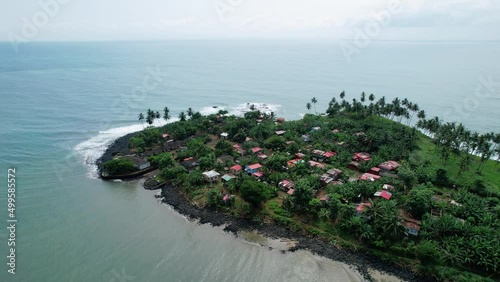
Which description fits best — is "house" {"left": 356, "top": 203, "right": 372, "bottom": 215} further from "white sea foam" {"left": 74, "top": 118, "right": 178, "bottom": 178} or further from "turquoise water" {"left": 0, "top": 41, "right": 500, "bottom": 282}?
"white sea foam" {"left": 74, "top": 118, "right": 178, "bottom": 178}

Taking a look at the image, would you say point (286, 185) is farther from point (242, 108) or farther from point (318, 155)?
point (242, 108)

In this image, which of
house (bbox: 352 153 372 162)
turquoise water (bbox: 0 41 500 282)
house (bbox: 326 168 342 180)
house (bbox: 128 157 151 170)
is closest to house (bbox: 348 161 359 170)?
house (bbox: 352 153 372 162)

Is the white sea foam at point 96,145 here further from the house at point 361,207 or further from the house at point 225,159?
the house at point 361,207

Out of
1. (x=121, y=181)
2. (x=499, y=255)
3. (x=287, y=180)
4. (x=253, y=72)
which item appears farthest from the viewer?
(x=253, y=72)

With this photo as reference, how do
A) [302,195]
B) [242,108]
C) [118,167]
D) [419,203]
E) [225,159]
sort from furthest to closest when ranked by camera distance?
[242,108]
[225,159]
[118,167]
[302,195]
[419,203]

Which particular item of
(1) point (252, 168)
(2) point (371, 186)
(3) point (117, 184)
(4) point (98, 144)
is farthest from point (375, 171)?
(4) point (98, 144)

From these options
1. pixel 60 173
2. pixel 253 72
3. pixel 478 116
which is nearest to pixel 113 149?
pixel 60 173

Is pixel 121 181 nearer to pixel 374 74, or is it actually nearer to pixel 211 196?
pixel 211 196
